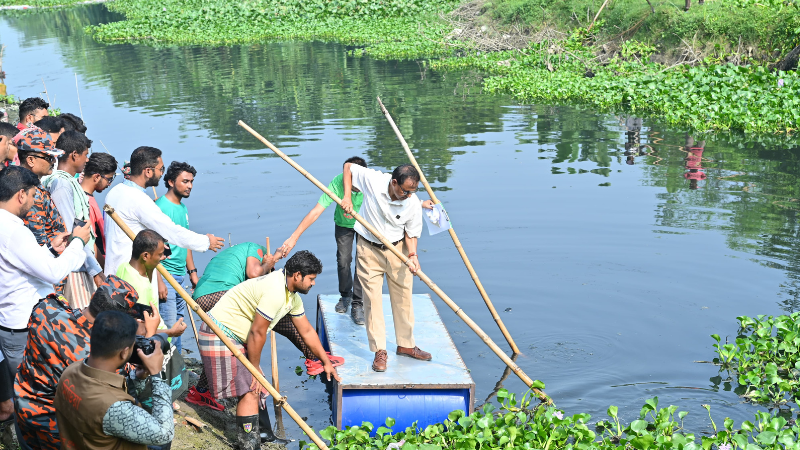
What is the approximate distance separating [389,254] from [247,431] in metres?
1.76

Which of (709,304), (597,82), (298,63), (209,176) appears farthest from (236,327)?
(298,63)

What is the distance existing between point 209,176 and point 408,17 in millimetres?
20923

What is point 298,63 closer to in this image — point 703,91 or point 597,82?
point 597,82

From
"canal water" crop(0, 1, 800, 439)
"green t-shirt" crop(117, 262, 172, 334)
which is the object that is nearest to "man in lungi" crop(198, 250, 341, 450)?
"green t-shirt" crop(117, 262, 172, 334)

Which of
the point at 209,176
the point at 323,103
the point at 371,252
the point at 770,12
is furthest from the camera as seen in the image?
the point at 323,103

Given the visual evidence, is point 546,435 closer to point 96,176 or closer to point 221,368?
point 221,368

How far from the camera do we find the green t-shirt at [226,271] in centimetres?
635

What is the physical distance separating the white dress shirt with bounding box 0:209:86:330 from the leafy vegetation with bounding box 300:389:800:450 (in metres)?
2.04

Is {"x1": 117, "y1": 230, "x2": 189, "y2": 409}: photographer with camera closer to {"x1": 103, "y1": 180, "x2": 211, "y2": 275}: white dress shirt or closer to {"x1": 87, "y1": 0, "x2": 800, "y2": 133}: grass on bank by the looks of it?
{"x1": 103, "y1": 180, "x2": 211, "y2": 275}: white dress shirt

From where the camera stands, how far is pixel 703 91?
15.6 m

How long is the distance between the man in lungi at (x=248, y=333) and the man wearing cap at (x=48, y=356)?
1349 millimetres

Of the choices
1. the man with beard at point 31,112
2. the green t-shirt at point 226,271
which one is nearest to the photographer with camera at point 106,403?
the green t-shirt at point 226,271

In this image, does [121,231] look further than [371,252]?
No

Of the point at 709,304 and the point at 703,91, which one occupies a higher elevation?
the point at 703,91
